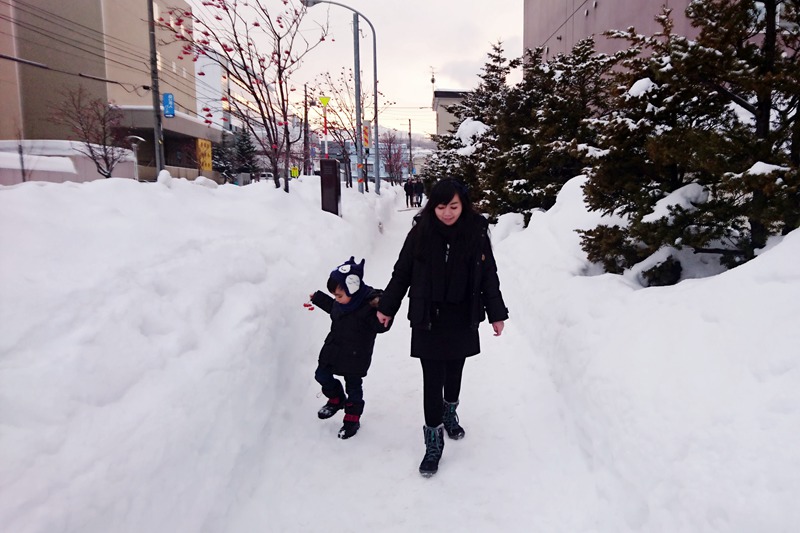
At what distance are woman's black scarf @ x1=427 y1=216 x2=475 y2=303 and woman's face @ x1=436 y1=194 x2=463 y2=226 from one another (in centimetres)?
4

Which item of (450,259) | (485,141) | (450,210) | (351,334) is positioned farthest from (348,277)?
(485,141)

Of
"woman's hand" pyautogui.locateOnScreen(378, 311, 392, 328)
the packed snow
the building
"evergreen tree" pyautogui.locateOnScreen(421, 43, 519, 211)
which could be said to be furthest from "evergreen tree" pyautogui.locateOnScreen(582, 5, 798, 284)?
the building

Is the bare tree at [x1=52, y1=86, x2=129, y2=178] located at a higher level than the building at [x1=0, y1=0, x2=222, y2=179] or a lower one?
lower

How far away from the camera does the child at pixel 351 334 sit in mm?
3633

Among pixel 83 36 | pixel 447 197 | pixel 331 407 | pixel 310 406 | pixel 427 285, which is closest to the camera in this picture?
pixel 447 197

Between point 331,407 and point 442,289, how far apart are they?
1.53m

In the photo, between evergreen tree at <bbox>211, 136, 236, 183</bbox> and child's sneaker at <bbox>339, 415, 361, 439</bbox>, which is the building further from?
child's sneaker at <bbox>339, 415, 361, 439</bbox>

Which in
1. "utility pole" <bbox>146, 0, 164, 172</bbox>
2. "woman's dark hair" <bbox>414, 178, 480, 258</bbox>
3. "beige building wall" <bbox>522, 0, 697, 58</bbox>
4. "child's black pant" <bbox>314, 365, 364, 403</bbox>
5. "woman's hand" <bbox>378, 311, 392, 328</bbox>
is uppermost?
"beige building wall" <bbox>522, 0, 697, 58</bbox>

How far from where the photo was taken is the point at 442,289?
3080 mm

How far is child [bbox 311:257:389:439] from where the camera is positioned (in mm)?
3633

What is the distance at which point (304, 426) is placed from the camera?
3.79 meters

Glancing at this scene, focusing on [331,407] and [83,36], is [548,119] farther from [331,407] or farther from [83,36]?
[83,36]

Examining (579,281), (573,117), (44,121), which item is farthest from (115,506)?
(44,121)

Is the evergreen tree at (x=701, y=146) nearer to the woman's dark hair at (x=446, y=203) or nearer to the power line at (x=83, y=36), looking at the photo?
the woman's dark hair at (x=446, y=203)
